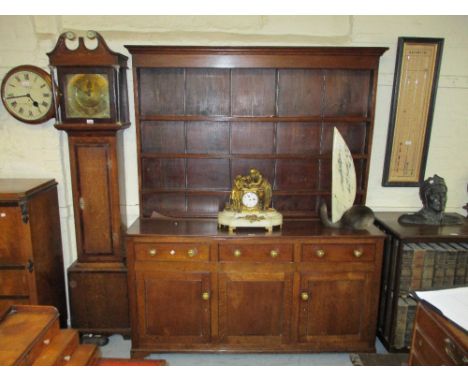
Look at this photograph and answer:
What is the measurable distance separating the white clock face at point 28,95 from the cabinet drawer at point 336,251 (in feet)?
6.31

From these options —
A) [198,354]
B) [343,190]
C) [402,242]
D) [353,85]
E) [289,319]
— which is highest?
[353,85]

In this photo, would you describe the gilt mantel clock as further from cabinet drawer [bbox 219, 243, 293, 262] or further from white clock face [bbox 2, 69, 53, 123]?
cabinet drawer [bbox 219, 243, 293, 262]

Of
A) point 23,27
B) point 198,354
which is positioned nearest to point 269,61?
point 23,27

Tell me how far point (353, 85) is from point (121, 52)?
1615mm

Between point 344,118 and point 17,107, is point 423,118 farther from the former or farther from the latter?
point 17,107

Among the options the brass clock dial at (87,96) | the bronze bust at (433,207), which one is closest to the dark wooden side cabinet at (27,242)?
the brass clock dial at (87,96)

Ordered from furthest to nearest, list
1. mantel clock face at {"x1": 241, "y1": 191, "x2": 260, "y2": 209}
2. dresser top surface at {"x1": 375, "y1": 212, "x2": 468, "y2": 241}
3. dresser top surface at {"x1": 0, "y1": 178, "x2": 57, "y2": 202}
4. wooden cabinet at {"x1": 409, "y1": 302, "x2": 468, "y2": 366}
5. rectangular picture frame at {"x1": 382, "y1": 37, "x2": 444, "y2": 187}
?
rectangular picture frame at {"x1": 382, "y1": 37, "x2": 444, "y2": 187}, mantel clock face at {"x1": 241, "y1": 191, "x2": 260, "y2": 209}, dresser top surface at {"x1": 375, "y1": 212, "x2": 468, "y2": 241}, dresser top surface at {"x1": 0, "y1": 178, "x2": 57, "y2": 202}, wooden cabinet at {"x1": 409, "y1": 302, "x2": 468, "y2": 366}

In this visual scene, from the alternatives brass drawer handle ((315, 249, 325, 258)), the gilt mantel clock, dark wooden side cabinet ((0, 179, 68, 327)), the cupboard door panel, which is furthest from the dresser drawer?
dark wooden side cabinet ((0, 179, 68, 327))

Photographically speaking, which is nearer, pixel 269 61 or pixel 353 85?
pixel 269 61

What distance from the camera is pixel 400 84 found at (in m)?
2.41

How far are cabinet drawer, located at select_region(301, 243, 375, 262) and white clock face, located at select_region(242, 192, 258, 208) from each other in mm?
411

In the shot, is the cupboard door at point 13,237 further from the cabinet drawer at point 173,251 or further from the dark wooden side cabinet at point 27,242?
the cabinet drawer at point 173,251

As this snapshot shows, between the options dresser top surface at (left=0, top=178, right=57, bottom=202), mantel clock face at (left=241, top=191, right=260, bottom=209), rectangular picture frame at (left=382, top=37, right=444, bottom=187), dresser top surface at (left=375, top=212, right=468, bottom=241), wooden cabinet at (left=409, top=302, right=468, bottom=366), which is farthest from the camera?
rectangular picture frame at (left=382, top=37, right=444, bottom=187)

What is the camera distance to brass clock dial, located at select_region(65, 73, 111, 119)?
2.15 metres
